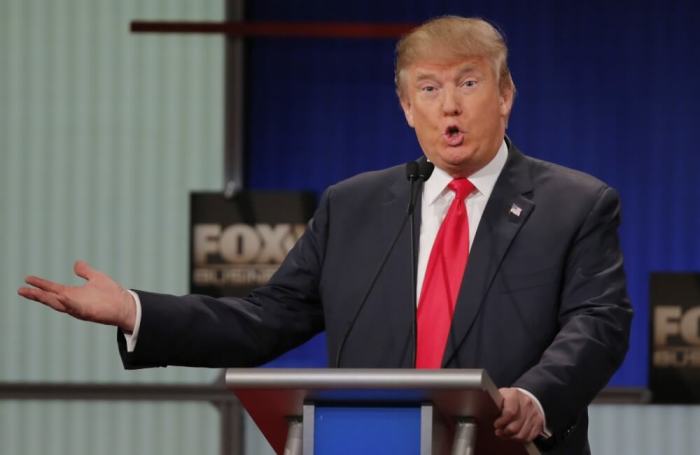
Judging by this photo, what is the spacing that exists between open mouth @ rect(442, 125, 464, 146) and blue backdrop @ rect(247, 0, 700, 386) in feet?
8.41

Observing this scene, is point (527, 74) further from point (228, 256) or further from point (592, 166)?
point (228, 256)

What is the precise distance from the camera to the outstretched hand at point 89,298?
6.91 feet

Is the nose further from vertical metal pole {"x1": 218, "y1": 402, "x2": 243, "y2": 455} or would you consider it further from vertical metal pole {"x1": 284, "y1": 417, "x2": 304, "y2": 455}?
vertical metal pole {"x1": 218, "y1": 402, "x2": 243, "y2": 455}

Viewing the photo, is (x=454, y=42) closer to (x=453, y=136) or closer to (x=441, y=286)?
(x=453, y=136)

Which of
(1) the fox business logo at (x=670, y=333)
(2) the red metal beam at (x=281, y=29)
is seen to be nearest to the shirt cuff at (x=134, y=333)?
(2) the red metal beam at (x=281, y=29)

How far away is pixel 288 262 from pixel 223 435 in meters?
2.62

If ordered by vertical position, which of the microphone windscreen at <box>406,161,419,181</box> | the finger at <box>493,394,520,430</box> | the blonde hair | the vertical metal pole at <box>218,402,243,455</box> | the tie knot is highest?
the blonde hair

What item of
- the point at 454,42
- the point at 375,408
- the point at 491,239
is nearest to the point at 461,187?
the point at 491,239

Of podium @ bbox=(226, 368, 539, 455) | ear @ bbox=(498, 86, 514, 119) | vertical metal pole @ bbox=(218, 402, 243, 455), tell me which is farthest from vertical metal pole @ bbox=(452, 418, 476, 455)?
vertical metal pole @ bbox=(218, 402, 243, 455)

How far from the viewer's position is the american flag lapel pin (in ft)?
7.79

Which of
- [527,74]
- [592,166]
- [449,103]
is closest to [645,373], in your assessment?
[592,166]

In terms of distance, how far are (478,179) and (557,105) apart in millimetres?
2655

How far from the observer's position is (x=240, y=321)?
238cm

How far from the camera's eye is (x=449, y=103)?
2410 mm
